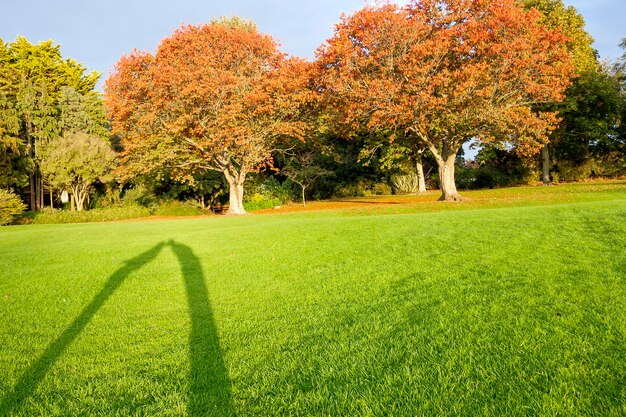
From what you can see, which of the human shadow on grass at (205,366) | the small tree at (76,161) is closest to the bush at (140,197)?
the small tree at (76,161)

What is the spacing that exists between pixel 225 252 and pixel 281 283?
10.2 feet

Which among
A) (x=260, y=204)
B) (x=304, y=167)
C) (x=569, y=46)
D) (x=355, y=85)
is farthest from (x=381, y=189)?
(x=569, y=46)

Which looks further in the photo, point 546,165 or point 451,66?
point 546,165

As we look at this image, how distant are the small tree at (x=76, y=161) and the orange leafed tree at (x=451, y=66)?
19.0 metres

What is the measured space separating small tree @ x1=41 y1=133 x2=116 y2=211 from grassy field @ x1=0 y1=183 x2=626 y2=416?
70.3ft

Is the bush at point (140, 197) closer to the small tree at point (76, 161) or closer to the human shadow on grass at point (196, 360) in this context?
the small tree at point (76, 161)

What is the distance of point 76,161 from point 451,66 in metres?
25.7

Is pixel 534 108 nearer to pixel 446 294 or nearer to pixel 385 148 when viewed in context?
pixel 385 148

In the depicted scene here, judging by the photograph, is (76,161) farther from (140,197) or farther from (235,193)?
(235,193)

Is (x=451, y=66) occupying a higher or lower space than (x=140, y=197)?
higher

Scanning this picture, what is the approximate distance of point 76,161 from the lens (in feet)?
89.4

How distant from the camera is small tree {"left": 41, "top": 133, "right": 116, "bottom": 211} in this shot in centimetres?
2703

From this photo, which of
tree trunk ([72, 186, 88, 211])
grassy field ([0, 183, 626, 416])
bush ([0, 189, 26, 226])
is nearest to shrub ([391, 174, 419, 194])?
grassy field ([0, 183, 626, 416])

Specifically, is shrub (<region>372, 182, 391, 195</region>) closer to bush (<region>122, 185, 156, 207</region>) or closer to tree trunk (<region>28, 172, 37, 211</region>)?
bush (<region>122, 185, 156, 207</region>)
